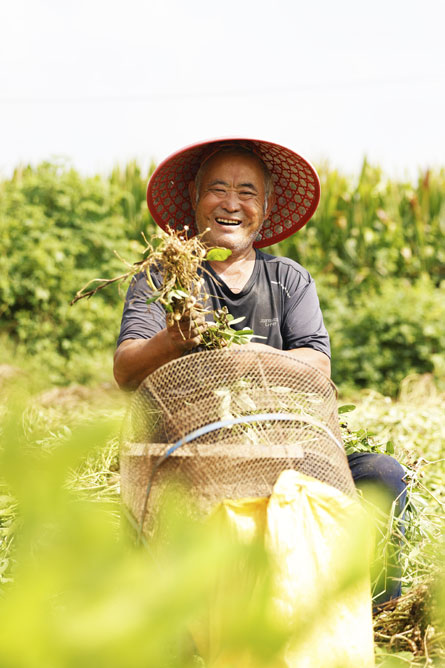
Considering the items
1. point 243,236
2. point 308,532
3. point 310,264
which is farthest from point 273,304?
point 310,264

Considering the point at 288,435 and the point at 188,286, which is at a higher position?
the point at 188,286

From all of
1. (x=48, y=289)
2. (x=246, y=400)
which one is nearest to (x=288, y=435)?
(x=246, y=400)

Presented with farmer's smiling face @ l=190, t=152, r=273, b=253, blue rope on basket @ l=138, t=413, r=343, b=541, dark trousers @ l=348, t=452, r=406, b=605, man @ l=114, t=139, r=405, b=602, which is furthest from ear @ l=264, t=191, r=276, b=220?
blue rope on basket @ l=138, t=413, r=343, b=541

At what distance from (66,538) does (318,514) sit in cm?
111

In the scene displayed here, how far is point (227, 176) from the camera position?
229 centimetres

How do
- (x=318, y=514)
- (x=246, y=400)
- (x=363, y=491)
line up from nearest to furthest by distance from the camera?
(x=318, y=514) < (x=246, y=400) < (x=363, y=491)

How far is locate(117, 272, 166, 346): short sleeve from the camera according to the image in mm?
1970

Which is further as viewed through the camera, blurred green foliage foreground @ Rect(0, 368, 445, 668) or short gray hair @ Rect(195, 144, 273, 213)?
short gray hair @ Rect(195, 144, 273, 213)

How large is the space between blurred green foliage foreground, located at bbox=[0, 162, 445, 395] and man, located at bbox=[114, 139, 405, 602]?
125 inches

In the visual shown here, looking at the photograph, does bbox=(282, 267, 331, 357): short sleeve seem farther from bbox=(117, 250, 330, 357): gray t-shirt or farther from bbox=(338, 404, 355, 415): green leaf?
bbox=(338, 404, 355, 415): green leaf

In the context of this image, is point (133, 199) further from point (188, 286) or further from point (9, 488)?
point (9, 488)

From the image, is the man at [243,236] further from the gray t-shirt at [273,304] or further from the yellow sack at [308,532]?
the yellow sack at [308,532]

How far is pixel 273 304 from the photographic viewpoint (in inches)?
89.3

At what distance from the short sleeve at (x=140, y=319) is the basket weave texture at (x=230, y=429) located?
0.41 meters
